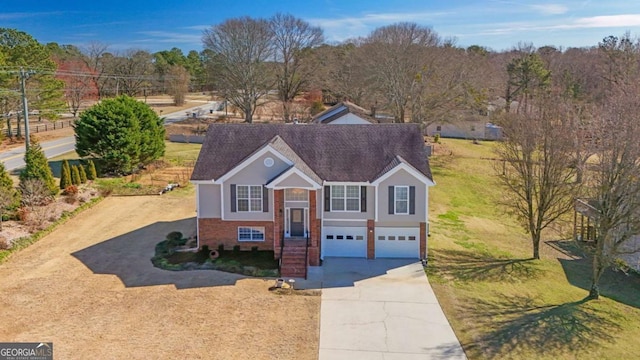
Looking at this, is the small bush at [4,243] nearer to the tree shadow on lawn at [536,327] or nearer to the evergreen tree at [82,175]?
the evergreen tree at [82,175]

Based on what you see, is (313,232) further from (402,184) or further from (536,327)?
(536,327)

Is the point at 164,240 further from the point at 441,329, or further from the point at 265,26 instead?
the point at 265,26

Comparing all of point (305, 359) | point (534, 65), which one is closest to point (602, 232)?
point (305, 359)

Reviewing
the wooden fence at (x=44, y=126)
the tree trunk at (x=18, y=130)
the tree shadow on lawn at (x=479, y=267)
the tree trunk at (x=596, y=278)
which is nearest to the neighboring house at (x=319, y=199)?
the tree shadow on lawn at (x=479, y=267)

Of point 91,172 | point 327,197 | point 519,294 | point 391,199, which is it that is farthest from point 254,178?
point 91,172

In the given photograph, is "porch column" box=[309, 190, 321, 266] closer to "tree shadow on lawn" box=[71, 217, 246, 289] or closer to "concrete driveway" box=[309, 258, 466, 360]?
"concrete driveway" box=[309, 258, 466, 360]
